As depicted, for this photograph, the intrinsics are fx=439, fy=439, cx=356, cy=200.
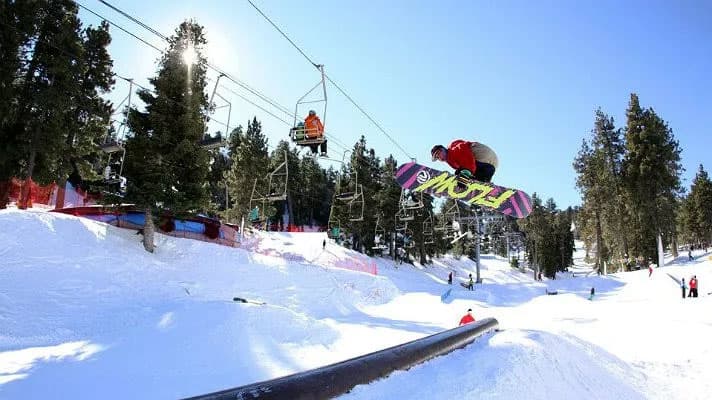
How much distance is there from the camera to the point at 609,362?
9.00 m

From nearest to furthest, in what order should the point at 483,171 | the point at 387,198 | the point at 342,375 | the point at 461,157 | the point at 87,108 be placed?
the point at 342,375
the point at 461,157
the point at 483,171
the point at 87,108
the point at 387,198

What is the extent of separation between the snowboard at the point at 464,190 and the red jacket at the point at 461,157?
197 inches

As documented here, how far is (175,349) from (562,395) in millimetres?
7589

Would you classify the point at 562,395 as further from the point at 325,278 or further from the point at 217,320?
the point at 325,278

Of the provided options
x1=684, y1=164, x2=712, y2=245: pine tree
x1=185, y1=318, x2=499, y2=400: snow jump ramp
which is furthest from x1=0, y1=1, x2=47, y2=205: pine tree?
x1=684, y1=164, x2=712, y2=245: pine tree

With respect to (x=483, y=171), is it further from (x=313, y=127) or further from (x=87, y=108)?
(x=87, y=108)

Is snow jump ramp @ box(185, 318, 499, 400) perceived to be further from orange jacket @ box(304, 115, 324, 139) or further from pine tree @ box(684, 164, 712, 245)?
pine tree @ box(684, 164, 712, 245)

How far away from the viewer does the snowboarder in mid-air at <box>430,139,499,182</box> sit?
1149cm

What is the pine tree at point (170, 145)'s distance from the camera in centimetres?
2100

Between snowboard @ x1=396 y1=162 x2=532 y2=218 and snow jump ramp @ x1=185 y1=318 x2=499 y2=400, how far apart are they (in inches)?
462

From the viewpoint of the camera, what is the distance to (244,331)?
11.2 meters

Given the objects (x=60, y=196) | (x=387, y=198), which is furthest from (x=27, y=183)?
(x=387, y=198)

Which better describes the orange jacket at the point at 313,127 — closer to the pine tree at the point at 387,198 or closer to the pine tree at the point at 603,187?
the pine tree at the point at 387,198

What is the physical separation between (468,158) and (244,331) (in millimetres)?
7333
